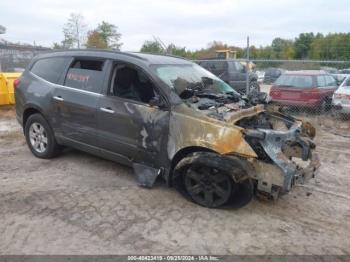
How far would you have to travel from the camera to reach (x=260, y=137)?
4082 mm

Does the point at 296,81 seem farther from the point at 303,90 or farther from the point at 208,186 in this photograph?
the point at 208,186

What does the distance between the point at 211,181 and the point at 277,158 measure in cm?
81

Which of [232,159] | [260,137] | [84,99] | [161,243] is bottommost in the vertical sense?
[161,243]

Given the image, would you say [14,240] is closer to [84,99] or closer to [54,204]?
[54,204]

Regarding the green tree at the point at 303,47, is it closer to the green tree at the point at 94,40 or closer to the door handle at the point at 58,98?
the green tree at the point at 94,40

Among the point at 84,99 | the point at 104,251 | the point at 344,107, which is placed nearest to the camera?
the point at 104,251

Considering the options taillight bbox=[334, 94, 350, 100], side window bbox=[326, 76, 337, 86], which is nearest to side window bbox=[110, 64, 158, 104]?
taillight bbox=[334, 94, 350, 100]

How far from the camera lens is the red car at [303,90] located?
35.4 feet

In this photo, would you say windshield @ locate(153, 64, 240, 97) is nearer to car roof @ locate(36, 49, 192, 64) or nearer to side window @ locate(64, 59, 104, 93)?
car roof @ locate(36, 49, 192, 64)

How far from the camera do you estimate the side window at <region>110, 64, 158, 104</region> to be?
4891 mm

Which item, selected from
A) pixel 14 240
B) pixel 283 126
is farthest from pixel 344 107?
pixel 14 240

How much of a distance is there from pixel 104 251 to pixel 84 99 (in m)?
2.45

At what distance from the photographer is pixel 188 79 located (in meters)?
5.18

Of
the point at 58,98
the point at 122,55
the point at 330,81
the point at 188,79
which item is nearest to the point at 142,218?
the point at 188,79
